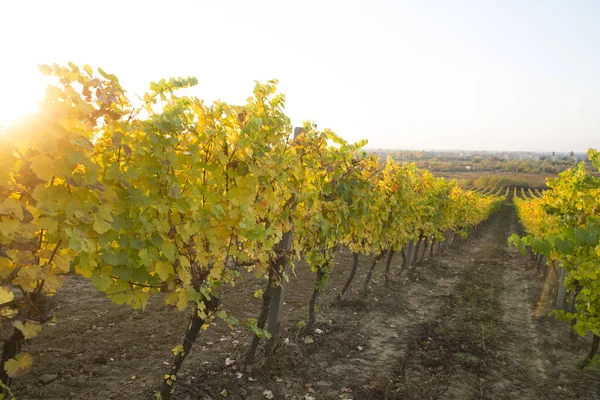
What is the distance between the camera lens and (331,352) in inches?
233

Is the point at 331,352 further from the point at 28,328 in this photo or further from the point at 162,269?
the point at 28,328

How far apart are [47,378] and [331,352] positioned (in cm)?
388

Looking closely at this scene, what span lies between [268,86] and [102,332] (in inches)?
191

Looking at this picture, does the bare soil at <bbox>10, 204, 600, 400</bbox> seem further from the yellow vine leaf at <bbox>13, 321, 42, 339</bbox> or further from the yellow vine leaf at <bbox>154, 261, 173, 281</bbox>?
the yellow vine leaf at <bbox>13, 321, 42, 339</bbox>

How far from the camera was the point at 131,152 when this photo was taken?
7.46ft

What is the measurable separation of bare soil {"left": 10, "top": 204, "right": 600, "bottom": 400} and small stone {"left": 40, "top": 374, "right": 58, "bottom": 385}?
3 centimetres

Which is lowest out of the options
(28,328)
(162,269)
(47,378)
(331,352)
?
(331,352)

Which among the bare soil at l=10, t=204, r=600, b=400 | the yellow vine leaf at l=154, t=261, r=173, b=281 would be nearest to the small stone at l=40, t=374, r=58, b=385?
the bare soil at l=10, t=204, r=600, b=400

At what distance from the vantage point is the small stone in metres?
4.40

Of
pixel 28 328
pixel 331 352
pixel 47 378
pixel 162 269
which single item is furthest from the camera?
pixel 331 352

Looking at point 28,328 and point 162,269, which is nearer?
point 28,328

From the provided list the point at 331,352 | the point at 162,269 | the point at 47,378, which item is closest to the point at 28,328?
the point at 162,269

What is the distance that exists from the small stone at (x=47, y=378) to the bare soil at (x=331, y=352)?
0.03 m

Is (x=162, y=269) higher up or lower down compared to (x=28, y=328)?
higher up
